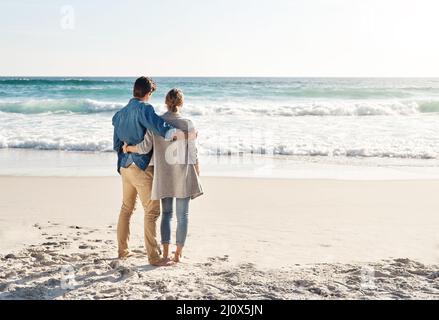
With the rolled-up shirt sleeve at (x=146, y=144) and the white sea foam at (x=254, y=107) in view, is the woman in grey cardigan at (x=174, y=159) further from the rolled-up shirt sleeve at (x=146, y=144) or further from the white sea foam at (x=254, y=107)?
the white sea foam at (x=254, y=107)

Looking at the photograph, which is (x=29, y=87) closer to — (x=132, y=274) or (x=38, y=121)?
(x=38, y=121)

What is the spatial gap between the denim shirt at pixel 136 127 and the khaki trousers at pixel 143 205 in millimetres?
85

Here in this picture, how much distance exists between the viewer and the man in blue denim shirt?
495cm

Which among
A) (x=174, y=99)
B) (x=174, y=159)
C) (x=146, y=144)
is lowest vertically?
(x=174, y=159)

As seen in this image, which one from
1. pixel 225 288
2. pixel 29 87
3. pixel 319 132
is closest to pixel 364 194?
pixel 225 288

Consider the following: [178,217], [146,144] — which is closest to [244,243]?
[178,217]

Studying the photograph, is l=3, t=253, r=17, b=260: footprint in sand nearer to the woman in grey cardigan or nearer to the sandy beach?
the sandy beach

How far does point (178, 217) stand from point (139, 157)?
67 cm

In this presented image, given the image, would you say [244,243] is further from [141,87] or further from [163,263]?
[141,87]

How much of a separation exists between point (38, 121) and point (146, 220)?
16.9 meters

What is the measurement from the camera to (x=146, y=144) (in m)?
5.10

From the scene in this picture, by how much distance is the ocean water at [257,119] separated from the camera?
1428 cm

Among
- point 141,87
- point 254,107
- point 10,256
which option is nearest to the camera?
point 141,87

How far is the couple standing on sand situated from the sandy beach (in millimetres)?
532
